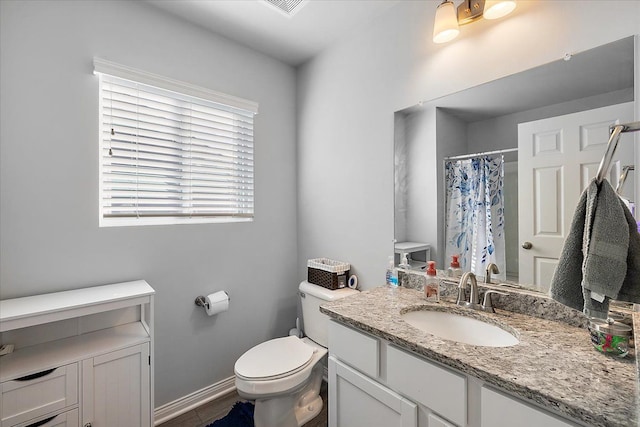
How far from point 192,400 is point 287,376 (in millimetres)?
868

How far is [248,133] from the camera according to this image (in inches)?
85.1

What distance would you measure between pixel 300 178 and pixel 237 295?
103 cm

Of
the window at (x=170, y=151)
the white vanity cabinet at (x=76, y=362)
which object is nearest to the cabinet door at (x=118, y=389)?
the white vanity cabinet at (x=76, y=362)

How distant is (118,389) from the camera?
4.43ft

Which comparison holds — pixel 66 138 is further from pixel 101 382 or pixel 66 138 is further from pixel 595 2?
pixel 595 2

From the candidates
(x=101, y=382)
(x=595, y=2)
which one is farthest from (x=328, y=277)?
(x=595, y=2)

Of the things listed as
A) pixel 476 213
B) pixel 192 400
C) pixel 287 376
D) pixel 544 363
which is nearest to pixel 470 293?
pixel 476 213

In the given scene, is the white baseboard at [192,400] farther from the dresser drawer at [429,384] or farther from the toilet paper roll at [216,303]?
the dresser drawer at [429,384]

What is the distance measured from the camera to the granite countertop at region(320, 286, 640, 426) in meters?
0.65

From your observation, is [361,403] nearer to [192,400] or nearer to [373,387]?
[373,387]

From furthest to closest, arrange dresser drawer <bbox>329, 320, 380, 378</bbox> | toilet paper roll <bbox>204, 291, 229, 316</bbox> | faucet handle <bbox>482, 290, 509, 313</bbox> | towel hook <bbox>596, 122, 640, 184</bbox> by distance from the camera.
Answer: toilet paper roll <bbox>204, 291, 229, 316</bbox>
faucet handle <bbox>482, 290, 509, 313</bbox>
dresser drawer <bbox>329, 320, 380, 378</bbox>
towel hook <bbox>596, 122, 640, 184</bbox>

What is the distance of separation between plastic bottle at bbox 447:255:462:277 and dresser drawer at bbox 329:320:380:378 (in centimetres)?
60

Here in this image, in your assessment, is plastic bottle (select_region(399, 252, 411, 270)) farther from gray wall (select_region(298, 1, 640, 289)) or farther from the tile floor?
the tile floor

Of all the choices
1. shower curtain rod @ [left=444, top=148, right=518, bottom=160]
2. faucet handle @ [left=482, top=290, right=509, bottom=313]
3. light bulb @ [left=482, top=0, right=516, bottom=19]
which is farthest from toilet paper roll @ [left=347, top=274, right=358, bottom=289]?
light bulb @ [left=482, top=0, right=516, bottom=19]
